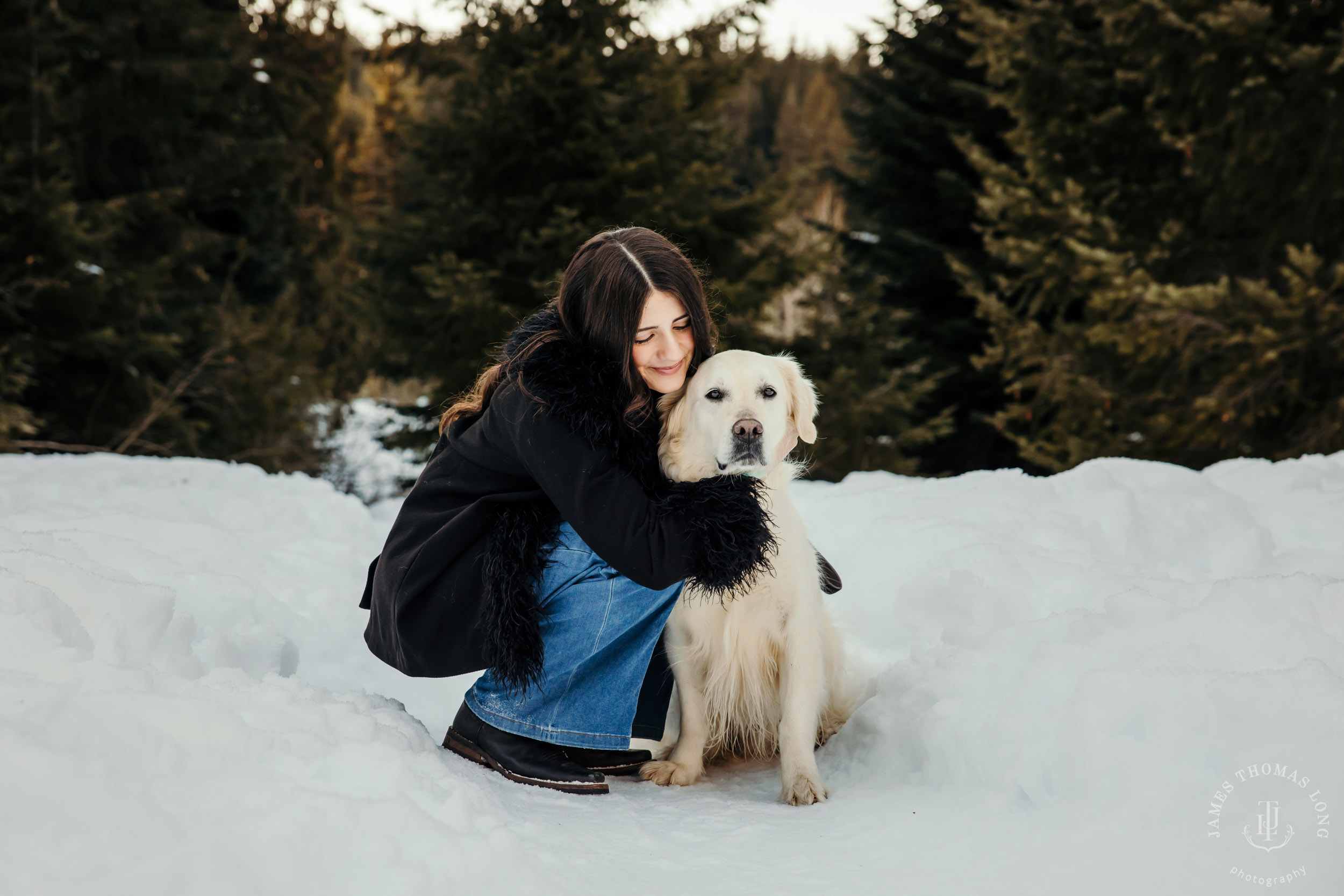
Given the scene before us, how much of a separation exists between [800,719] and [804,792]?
181 mm

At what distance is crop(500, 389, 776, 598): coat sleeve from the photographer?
6.55ft

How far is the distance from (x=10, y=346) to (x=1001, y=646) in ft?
23.8

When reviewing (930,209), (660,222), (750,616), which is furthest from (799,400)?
(930,209)

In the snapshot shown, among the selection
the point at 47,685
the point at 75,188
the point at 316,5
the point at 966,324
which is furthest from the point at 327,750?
the point at 316,5

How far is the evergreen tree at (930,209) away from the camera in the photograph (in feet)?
34.8

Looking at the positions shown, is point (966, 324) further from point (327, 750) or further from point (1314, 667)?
point (327, 750)

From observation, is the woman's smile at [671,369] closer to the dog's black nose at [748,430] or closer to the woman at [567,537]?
the woman at [567,537]

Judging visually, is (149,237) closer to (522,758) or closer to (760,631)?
(522,758)

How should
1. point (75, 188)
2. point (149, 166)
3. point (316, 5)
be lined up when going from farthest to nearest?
point (316, 5), point (149, 166), point (75, 188)

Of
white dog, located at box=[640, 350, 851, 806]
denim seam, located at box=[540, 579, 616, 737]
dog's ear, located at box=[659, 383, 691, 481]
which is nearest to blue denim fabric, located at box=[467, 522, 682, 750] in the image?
denim seam, located at box=[540, 579, 616, 737]

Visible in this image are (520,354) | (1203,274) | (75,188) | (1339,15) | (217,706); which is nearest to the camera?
(217,706)

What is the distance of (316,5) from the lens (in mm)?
Answer: 15508

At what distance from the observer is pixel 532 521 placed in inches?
84.6

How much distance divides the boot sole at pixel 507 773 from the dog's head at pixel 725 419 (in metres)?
0.80
